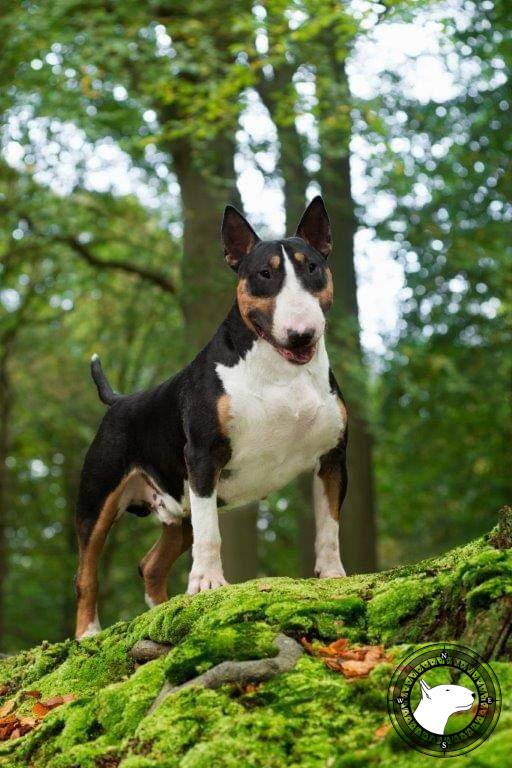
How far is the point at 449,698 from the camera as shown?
3672 millimetres

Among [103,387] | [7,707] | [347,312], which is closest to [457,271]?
[347,312]

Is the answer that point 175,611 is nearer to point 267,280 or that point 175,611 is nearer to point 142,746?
point 142,746

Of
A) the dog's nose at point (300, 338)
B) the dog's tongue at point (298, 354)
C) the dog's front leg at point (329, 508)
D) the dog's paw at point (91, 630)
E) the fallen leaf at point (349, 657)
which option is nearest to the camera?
the fallen leaf at point (349, 657)

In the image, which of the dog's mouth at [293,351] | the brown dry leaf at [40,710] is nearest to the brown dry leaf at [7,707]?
the brown dry leaf at [40,710]

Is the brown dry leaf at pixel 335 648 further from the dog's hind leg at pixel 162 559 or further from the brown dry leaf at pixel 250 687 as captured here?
the dog's hind leg at pixel 162 559

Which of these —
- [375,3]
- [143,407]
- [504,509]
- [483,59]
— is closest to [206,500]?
[143,407]

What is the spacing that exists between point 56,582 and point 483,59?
1569cm

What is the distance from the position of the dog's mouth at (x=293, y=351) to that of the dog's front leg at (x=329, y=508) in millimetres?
800

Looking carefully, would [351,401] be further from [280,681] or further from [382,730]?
[382,730]

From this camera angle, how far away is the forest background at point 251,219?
13398mm

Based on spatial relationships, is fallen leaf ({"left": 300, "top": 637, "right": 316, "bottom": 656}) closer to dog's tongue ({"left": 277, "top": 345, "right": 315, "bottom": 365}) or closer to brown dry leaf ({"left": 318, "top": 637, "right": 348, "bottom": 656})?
brown dry leaf ({"left": 318, "top": 637, "right": 348, "bottom": 656})

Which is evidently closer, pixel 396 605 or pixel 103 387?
pixel 396 605

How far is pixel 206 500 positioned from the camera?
5.85m

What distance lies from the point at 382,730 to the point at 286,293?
2407 millimetres
